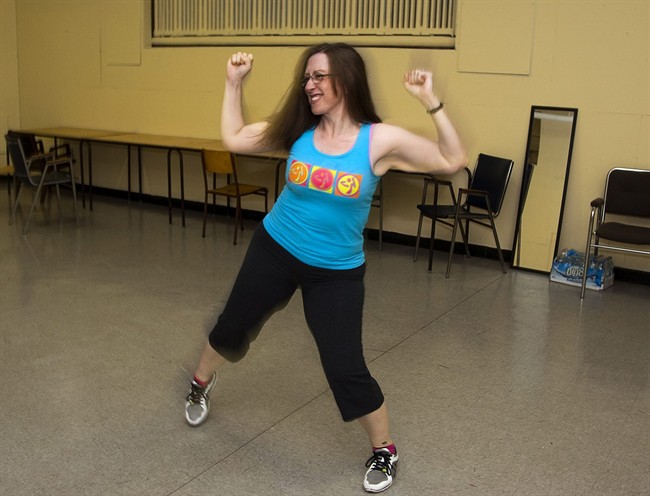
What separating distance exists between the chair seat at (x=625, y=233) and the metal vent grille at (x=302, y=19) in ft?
6.74

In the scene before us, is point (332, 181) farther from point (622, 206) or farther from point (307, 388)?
point (622, 206)

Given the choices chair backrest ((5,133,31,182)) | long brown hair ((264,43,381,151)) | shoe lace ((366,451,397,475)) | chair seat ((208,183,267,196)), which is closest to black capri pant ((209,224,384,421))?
shoe lace ((366,451,397,475))

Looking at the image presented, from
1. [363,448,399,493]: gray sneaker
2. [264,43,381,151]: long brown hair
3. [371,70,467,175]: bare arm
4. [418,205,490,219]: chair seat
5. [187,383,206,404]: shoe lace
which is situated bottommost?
[363,448,399,493]: gray sneaker

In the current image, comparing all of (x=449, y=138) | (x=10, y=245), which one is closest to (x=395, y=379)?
(x=449, y=138)

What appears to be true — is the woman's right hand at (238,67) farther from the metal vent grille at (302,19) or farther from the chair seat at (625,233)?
the metal vent grille at (302,19)

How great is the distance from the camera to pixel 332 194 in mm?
2322

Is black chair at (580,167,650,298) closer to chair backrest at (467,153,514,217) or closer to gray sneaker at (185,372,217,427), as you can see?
chair backrest at (467,153,514,217)

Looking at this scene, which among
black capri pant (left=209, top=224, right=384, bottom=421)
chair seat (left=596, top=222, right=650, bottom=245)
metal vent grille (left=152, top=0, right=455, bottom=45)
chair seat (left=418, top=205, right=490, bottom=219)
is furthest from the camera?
metal vent grille (left=152, top=0, right=455, bottom=45)

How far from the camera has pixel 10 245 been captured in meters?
5.92

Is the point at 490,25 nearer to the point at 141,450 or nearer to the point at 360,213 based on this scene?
the point at 360,213

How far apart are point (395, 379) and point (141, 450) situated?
128cm

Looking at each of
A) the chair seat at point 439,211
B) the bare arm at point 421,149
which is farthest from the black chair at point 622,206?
the bare arm at point 421,149

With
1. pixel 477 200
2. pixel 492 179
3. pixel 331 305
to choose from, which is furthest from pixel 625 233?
pixel 331 305

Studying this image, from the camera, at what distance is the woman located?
232 cm
